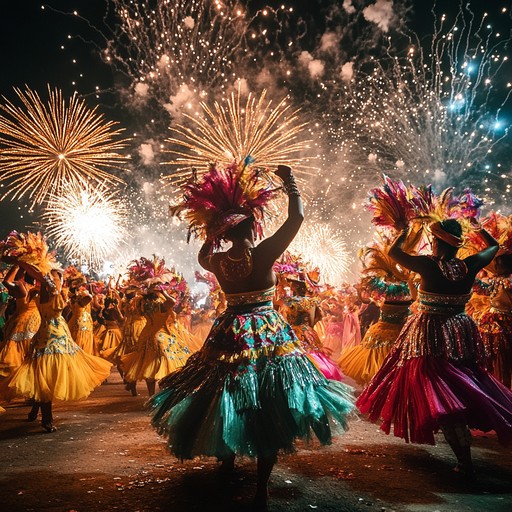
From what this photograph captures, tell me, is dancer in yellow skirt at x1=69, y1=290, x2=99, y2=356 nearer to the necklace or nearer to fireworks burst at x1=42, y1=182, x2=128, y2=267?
fireworks burst at x1=42, y1=182, x2=128, y2=267

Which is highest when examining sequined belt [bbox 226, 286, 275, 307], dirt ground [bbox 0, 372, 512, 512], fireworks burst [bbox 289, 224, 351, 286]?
fireworks burst [bbox 289, 224, 351, 286]

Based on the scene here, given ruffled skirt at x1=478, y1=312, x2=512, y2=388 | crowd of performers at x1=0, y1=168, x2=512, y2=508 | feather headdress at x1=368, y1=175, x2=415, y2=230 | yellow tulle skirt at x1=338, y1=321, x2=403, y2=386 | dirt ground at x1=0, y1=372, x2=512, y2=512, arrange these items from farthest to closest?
yellow tulle skirt at x1=338, y1=321, x2=403, y2=386 < ruffled skirt at x1=478, y1=312, x2=512, y2=388 < feather headdress at x1=368, y1=175, x2=415, y2=230 < dirt ground at x1=0, y1=372, x2=512, y2=512 < crowd of performers at x1=0, y1=168, x2=512, y2=508

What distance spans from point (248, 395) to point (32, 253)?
483 cm

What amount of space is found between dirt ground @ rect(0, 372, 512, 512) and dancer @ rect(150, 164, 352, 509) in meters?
0.41

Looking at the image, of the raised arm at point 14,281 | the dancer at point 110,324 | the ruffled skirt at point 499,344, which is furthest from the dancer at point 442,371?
the dancer at point 110,324

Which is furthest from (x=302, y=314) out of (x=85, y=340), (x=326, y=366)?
A: (x=85, y=340)

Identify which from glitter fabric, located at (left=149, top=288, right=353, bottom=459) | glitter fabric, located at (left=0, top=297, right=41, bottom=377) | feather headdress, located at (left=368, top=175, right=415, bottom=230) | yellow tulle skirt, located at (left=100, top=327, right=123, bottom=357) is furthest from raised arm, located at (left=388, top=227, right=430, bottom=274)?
yellow tulle skirt, located at (left=100, top=327, right=123, bottom=357)

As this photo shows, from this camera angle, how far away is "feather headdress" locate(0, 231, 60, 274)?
22.7 feet

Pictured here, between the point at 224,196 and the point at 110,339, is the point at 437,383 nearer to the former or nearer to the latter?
the point at 224,196

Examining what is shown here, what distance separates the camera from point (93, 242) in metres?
15.8

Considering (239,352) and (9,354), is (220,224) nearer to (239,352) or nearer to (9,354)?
(239,352)

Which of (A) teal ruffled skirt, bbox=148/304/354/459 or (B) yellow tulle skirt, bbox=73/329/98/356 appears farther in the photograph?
(B) yellow tulle skirt, bbox=73/329/98/356

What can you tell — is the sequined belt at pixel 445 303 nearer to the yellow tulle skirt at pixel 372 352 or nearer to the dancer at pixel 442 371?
the dancer at pixel 442 371

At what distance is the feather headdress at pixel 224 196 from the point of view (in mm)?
4348
